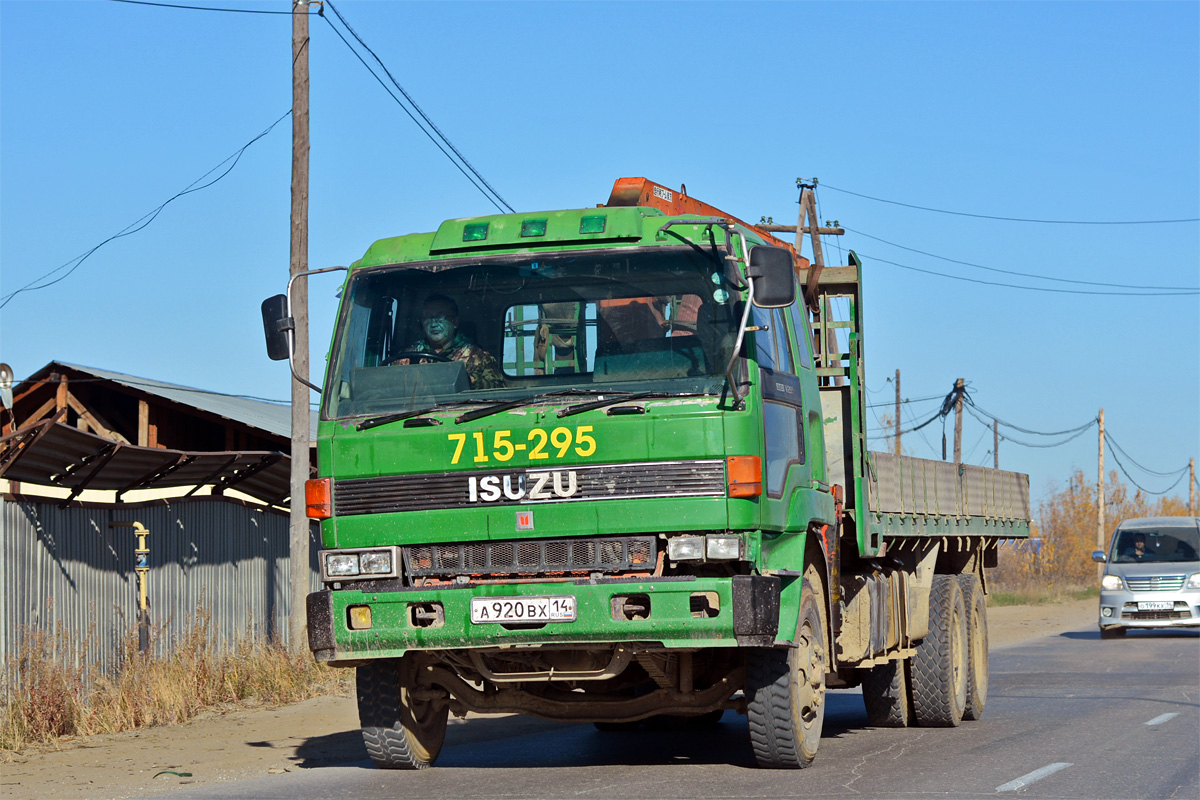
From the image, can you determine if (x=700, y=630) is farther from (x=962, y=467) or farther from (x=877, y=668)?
(x=962, y=467)

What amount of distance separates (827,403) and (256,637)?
9.55m

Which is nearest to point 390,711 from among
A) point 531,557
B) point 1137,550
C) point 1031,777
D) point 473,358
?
point 531,557

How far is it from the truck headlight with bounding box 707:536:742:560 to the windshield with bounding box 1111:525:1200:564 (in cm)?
1940

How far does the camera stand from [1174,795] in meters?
8.17

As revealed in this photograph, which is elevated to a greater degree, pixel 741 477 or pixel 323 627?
pixel 741 477

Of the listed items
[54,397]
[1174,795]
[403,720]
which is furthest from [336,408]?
[54,397]

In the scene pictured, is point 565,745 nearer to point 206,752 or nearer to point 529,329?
point 206,752

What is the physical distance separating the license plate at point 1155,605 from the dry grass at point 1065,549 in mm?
22769

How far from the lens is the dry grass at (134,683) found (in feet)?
38.6

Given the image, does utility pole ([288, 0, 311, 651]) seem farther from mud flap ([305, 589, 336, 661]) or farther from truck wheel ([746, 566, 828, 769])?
truck wheel ([746, 566, 828, 769])

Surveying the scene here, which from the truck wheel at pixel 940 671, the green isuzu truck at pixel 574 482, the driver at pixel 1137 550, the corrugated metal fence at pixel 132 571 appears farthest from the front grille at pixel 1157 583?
the green isuzu truck at pixel 574 482

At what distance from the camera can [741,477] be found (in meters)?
7.60

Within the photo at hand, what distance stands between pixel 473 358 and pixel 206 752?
4386mm

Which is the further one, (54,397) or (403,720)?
(54,397)
